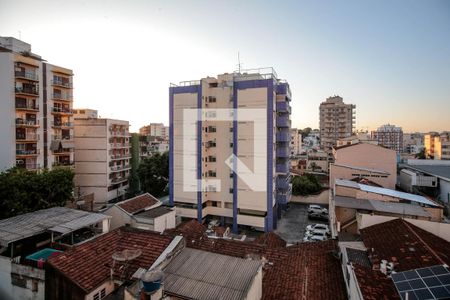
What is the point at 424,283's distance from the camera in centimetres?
764

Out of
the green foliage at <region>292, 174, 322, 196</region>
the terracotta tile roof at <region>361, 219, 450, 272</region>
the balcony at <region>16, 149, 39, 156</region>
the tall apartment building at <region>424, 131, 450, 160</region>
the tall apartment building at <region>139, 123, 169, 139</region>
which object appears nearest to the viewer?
the terracotta tile roof at <region>361, 219, 450, 272</region>

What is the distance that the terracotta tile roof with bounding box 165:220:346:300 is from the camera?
10.7 meters

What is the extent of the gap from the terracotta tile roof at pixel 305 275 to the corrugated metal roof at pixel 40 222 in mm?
10007

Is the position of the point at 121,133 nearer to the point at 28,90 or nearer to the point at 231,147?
the point at 28,90

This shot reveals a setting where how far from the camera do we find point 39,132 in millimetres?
27875

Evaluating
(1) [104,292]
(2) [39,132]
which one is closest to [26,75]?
(2) [39,132]

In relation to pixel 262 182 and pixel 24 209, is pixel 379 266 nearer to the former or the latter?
pixel 262 182

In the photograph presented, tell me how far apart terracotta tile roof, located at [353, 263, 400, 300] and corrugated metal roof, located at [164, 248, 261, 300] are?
11.0ft

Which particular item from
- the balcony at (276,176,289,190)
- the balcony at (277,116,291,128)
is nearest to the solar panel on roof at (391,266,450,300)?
the balcony at (276,176,289,190)

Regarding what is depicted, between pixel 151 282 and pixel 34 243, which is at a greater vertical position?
→ pixel 151 282

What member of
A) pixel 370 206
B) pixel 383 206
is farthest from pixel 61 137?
pixel 383 206

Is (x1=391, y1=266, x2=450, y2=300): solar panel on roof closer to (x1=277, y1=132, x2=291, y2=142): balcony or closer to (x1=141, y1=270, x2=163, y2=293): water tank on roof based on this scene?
(x1=141, y1=270, x2=163, y2=293): water tank on roof

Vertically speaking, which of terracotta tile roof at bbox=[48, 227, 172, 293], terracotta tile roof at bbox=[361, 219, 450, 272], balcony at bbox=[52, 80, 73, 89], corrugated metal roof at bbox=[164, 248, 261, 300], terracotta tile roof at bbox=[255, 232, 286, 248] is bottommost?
terracotta tile roof at bbox=[255, 232, 286, 248]

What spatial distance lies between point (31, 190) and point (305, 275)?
19491mm
